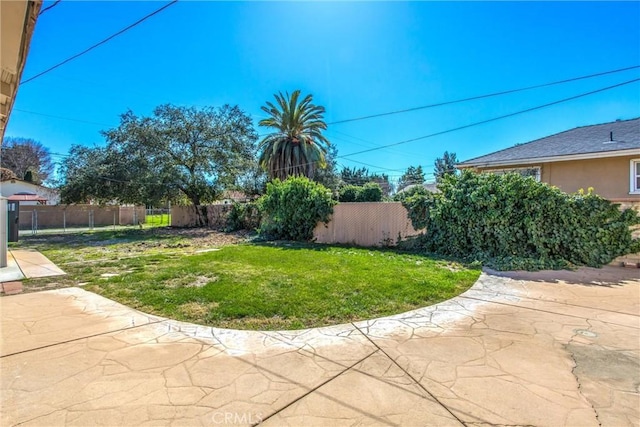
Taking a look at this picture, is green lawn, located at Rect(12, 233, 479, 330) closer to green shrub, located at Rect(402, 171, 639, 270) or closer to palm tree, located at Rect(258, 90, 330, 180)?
green shrub, located at Rect(402, 171, 639, 270)

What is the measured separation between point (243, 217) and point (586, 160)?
1445 cm

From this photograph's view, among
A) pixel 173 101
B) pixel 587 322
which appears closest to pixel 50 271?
pixel 587 322

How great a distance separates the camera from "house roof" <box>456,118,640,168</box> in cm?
952

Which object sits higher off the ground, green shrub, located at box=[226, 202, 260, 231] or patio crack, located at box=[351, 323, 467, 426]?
green shrub, located at box=[226, 202, 260, 231]

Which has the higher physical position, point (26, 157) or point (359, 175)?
point (26, 157)

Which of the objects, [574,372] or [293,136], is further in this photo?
[293,136]

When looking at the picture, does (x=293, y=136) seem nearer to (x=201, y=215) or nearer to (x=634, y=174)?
(x=201, y=215)

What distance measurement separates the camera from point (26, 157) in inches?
A: 1335

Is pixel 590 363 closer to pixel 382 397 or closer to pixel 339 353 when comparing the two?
pixel 382 397

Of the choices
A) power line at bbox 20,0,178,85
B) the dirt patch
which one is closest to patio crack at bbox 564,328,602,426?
the dirt patch

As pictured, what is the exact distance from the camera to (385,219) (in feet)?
33.4

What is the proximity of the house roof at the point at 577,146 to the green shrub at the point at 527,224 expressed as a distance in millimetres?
3954

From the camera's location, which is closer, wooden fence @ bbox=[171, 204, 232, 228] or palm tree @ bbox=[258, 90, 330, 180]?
wooden fence @ bbox=[171, 204, 232, 228]

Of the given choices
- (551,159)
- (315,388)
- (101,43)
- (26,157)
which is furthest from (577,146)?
(26,157)
